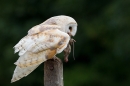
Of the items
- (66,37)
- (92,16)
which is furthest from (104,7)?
(66,37)

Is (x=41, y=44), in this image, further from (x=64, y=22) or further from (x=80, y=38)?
(x=80, y=38)

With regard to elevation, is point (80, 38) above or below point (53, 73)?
above

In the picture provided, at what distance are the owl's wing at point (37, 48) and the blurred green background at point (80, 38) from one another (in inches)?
153

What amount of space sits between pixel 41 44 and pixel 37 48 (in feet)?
0.09

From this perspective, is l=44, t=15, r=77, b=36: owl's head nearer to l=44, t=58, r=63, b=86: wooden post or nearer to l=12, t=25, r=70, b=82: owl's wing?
l=12, t=25, r=70, b=82: owl's wing

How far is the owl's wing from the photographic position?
3.10 meters

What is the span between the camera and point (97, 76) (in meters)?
7.44

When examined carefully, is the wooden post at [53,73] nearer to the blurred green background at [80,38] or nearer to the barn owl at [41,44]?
the barn owl at [41,44]

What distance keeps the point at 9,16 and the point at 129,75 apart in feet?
5.16

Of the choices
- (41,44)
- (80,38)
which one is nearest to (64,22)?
(41,44)

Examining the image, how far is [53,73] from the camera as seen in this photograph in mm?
3186

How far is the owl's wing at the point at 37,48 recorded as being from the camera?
3096 mm

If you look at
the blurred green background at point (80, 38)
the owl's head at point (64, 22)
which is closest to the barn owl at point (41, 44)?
the owl's head at point (64, 22)

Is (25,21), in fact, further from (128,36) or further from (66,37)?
(66,37)
